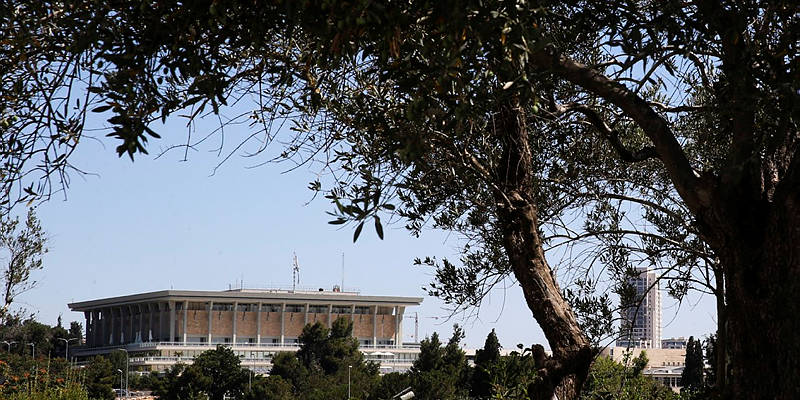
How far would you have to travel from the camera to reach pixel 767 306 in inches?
171

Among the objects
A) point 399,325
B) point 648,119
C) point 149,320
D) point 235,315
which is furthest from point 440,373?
point 149,320

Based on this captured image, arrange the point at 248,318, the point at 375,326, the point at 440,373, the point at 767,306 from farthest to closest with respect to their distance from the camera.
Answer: the point at 375,326 → the point at 248,318 → the point at 440,373 → the point at 767,306

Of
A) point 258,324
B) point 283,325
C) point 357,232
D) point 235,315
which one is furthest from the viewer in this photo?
point 283,325

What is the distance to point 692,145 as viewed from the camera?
7875mm

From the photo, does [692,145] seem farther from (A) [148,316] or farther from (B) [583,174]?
(A) [148,316]

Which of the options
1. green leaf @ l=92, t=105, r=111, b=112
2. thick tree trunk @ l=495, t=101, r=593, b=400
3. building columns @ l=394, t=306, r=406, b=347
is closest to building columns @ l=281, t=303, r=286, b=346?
building columns @ l=394, t=306, r=406, b=347

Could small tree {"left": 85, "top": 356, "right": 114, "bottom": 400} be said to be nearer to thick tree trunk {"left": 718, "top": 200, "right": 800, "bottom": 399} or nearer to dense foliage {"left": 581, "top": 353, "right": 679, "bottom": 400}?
dense foliage {"left": 581, "top": 353, "right": 679, "bottom": 400}

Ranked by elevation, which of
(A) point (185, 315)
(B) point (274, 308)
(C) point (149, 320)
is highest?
(B) point (274, 308)

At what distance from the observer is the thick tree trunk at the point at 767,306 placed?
4.25 metres

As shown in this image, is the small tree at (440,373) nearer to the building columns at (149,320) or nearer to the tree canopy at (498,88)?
the tree canopy at (498,88)

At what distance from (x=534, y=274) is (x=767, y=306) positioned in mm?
1952

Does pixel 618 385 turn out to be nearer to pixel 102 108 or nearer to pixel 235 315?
pixel 102 108

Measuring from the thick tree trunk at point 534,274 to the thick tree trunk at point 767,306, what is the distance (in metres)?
1.60

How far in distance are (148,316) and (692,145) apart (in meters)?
121
